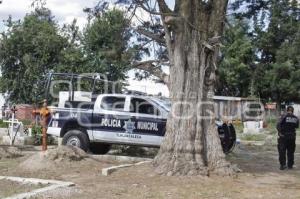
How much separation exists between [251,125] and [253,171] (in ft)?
67.1

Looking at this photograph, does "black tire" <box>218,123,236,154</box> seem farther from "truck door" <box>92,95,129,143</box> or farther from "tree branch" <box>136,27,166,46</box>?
"tree branch" <box>136,27,166,46</box>

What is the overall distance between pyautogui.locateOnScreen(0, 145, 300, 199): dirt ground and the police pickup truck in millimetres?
1909

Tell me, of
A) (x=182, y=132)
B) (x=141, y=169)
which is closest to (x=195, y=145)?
(x=182, y=132)

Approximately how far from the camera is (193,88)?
1227 centimetres

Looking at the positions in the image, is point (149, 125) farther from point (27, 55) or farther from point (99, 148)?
Answer: point (27, 55)

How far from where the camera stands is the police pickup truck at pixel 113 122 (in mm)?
15344

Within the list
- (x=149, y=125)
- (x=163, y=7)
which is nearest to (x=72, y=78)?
(x=149, y=125)

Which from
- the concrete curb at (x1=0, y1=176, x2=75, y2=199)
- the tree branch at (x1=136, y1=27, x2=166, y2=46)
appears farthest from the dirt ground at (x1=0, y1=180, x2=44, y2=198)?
the tree branch at (x1=136, y1=27, x2=166, y2=46)

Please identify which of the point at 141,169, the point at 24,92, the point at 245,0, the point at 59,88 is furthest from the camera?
the point at 24,92

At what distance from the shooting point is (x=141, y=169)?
40.1ft

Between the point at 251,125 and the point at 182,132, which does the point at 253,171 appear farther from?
the point at 251,125

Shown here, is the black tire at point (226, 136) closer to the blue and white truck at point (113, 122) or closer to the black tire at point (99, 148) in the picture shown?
the blue and white truck at point (113, 122)

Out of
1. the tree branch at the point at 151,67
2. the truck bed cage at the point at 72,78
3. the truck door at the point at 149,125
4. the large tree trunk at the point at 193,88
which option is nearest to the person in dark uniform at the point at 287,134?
the large tree trunk at the point at 193,88

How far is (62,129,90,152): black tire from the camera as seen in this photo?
51.4ft
